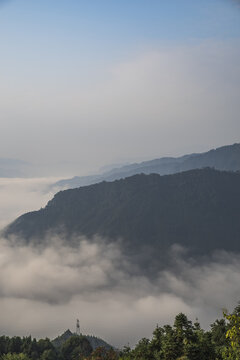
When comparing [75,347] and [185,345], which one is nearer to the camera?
[185,345]

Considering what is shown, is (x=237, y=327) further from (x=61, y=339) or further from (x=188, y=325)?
(x=61, y=339)

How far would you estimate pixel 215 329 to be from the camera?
62.5 m

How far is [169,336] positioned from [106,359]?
357 inches

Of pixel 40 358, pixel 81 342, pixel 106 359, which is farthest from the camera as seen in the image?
pixel 81 342

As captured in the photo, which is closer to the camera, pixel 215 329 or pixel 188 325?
pixel 188 325

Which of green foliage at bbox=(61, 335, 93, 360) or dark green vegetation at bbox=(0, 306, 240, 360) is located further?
green foliage at bbox=(61, 335, 93, 360)

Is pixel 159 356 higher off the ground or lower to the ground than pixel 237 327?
lower

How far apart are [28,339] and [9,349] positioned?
271 inches

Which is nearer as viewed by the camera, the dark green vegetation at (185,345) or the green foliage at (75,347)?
the dark green vegetation at (185,345)

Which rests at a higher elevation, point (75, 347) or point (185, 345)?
point (185, 345)

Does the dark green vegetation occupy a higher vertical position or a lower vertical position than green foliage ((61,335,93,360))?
higher

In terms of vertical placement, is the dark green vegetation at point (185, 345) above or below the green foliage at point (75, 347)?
above

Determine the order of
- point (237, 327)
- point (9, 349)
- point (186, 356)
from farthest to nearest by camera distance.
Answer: point (9, 349), point (186, 356), point (237, 327)

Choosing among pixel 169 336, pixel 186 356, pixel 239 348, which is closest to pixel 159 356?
pixel 169 336
